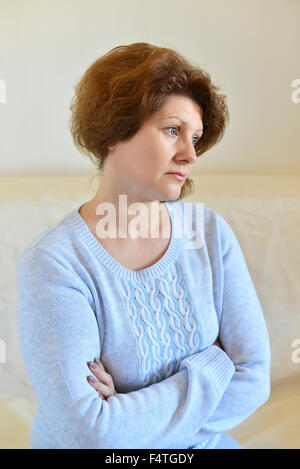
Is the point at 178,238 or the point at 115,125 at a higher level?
the point at 115,125

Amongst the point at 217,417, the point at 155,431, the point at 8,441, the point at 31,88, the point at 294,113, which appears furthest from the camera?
the point at 294,113

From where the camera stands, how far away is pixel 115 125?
106cm

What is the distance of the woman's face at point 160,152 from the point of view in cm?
105

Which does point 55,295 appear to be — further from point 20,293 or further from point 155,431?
point 155,431

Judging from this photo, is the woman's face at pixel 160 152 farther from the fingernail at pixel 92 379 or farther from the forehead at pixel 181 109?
the fingernail at pixel 92 379

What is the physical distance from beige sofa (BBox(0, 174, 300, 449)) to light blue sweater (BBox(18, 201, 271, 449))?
39 cm

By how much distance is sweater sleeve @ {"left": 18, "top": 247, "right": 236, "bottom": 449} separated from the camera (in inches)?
39.1

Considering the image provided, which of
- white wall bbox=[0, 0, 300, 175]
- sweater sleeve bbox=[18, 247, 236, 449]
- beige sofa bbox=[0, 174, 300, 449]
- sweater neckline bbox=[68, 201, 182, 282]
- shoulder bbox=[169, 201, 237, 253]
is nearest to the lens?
sweater sleeve bbox=[18, 247, 236, 449]

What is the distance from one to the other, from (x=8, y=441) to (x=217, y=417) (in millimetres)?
605

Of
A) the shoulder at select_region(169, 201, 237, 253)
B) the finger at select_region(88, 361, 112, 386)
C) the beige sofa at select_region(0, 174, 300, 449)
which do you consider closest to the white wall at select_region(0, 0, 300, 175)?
the beige sofa at select_region(0, 174, 300, 449)

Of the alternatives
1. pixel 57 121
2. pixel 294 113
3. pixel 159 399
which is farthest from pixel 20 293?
pixel 294 113

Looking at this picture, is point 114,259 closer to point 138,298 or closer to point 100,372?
point 138,298

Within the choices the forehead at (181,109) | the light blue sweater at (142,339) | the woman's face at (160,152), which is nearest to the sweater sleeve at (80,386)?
the light blue sweater at (142,339)

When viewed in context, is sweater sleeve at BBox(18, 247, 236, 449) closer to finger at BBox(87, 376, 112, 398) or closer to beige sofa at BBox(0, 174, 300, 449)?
finger at BBox(87, 376, 112, 398)
